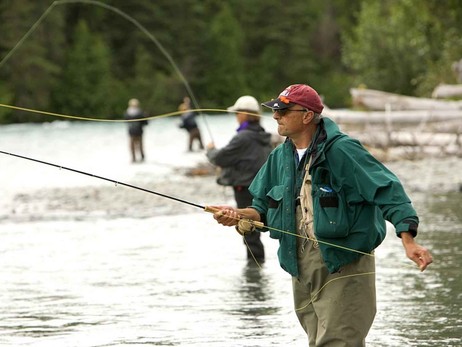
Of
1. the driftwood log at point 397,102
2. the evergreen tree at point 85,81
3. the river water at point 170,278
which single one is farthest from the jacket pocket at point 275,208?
the evergreen tree at point 85,81

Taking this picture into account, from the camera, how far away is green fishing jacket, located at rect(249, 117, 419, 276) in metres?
6.01

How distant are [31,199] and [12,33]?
60056mm

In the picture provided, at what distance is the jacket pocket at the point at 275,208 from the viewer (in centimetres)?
633

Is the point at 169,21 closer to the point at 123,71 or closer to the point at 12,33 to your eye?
the point at 123,71

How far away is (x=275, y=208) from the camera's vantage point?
639cm

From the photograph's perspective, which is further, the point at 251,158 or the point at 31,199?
the point at 31,199

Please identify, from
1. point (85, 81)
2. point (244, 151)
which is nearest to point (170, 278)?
point (244, 151)

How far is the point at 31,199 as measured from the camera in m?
23.2

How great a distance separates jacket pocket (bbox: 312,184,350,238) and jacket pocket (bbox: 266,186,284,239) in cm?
24

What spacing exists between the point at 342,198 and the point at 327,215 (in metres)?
0.10

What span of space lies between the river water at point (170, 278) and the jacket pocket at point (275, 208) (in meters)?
2.06

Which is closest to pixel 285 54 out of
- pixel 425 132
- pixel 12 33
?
pixel 12 33

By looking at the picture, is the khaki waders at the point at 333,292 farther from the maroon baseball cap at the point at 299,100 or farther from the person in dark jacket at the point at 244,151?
the person in dark jacket at the point at 244,151

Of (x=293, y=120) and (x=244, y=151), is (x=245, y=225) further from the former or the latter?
(x=244, y=151)
